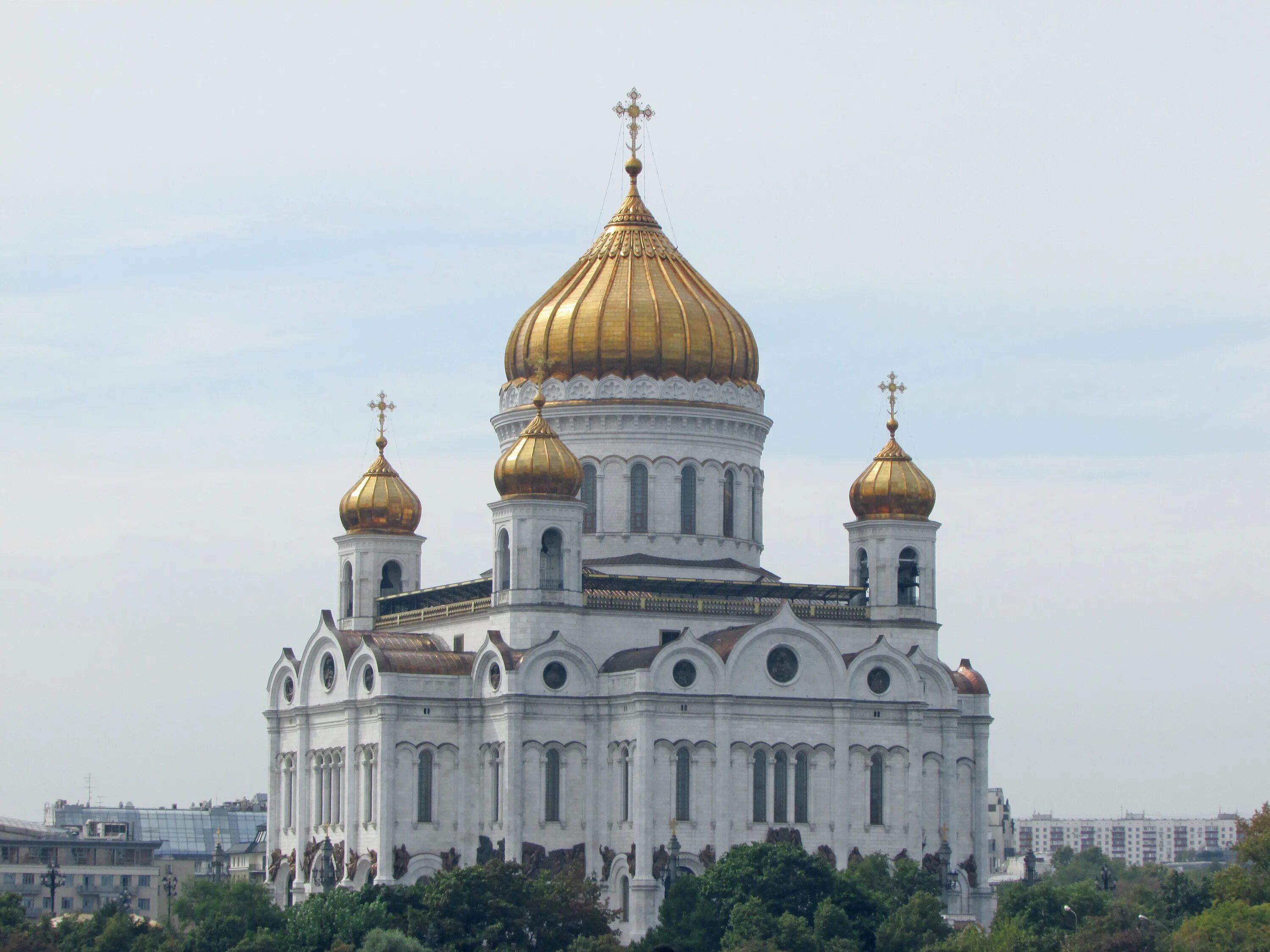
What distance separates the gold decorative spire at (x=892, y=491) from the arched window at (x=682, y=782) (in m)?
9.47

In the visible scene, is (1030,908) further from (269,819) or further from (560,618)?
(269,819)

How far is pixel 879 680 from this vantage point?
7344cm

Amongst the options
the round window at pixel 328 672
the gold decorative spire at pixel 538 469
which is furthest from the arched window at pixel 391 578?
the gold decorative spire at pixel 538 469

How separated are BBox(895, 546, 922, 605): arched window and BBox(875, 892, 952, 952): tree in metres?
14.0

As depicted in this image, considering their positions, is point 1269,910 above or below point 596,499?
below

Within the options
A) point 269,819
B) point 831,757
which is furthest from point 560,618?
point 269,819

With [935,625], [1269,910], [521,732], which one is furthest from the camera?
[935,625]

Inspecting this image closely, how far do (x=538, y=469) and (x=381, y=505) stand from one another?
30.7 feet

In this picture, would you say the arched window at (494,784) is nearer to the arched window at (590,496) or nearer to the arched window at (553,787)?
the arched window at (553,787)

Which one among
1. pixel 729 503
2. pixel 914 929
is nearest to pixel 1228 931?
pixel 914 929

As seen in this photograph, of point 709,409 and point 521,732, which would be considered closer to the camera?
point 521,732

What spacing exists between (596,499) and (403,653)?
22.6 feet

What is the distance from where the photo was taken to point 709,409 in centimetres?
7675

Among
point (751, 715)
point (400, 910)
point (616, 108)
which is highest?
point (616, 108)
